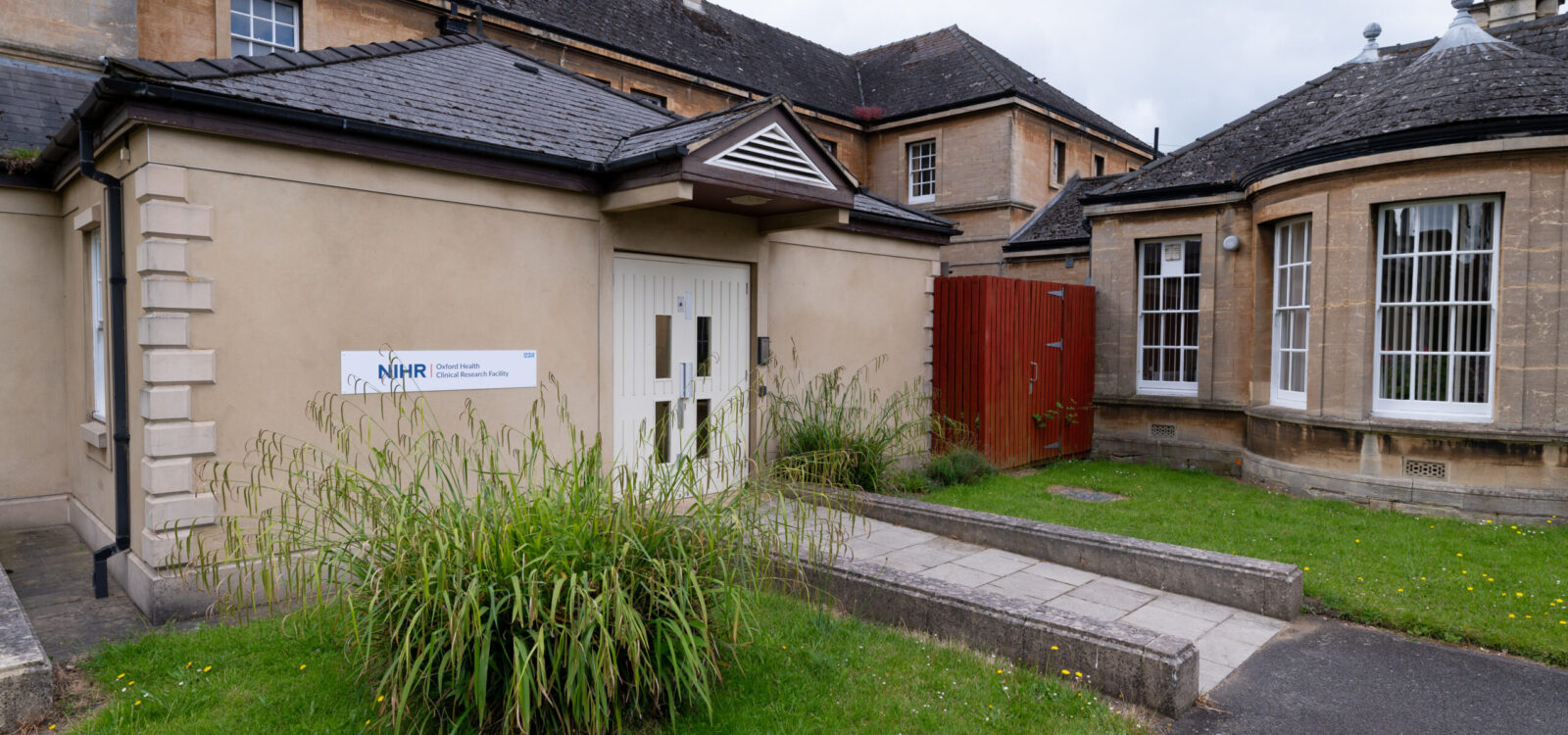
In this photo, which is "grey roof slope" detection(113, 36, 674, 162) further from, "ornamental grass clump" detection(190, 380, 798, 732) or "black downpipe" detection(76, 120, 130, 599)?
"ornamental grass clump" detection(190, 380, 798, 732)

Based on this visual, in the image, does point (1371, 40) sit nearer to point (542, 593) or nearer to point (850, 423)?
point (850, 423)

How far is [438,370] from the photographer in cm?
679

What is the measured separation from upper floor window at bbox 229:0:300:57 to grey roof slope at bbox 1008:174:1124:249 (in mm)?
14050

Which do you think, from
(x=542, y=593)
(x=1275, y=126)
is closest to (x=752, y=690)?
(x=542, y=593)

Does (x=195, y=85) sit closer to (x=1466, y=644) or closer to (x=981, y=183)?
(x=1466, y=644)

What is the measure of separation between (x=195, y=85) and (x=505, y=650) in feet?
14.7

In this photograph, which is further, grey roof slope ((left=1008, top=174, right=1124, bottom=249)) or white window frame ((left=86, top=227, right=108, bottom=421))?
grey roof slope ((left=1008, top=174, right=1124, bottom=249))

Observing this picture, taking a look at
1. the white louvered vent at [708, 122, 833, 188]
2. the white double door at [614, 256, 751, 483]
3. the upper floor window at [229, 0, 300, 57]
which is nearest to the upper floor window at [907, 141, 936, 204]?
the upper floor window at [229, 0, 300, 57]

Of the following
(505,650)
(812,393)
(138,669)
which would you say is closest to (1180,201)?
(812,393)

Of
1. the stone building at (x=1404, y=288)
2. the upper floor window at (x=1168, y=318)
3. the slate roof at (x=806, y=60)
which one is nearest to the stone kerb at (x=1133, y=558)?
the stone building at (x=1404, y=288)

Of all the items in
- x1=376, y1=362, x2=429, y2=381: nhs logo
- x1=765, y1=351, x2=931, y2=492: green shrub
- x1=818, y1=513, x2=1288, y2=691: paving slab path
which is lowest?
x1=818, y1=513, x2=1288, y2=691: paving slab path

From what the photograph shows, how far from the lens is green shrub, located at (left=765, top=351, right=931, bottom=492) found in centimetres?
935

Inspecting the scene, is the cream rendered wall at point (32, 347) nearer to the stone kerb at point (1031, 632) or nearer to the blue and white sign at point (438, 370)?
the blue and white sign at point (438, 370)

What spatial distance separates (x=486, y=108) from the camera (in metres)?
→ 7.56
